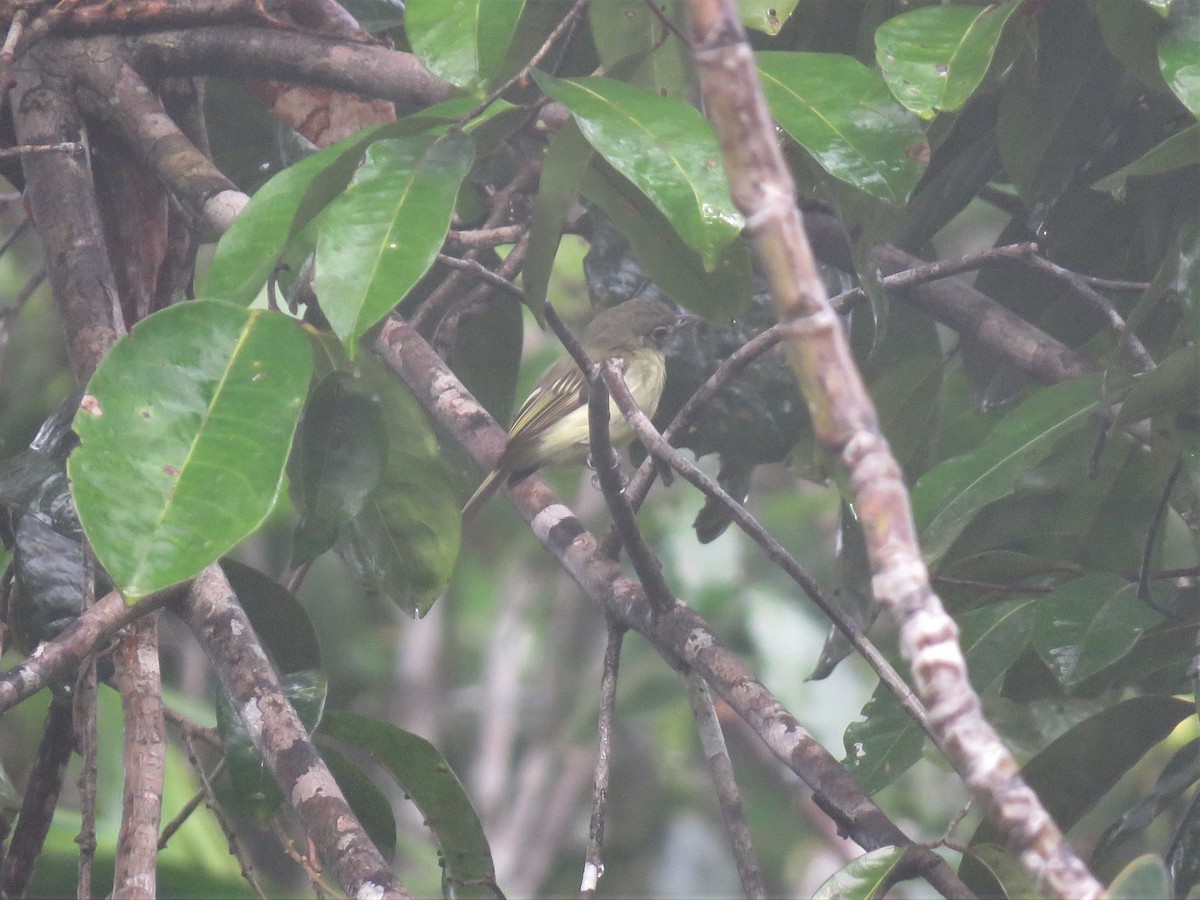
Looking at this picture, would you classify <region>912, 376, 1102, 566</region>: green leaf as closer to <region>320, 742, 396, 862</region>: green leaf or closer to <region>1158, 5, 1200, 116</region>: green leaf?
<region>1158, 5, 1200, 116</region>: green leaf

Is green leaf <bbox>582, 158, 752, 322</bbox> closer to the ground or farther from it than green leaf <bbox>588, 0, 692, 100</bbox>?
closer to the ground

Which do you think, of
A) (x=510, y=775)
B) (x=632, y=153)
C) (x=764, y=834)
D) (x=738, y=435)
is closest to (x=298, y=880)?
(x=510, y=775)

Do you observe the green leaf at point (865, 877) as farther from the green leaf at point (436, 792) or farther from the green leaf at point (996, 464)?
the green leaf at point (436, 792)

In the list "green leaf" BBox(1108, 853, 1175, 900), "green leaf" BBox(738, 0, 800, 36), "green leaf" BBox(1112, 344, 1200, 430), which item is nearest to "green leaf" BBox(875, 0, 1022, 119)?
Answer: "green leaf" BBox(738, 0, 800, 36)

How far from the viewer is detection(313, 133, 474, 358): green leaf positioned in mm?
1339

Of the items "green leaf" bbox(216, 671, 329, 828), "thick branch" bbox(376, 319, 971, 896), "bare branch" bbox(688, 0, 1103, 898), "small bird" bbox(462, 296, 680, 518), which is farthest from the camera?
"small bird" bbox(462, 296, 680, 518)

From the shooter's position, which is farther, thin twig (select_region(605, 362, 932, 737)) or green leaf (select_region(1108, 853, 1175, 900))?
thin twig (select_region(605, 362, 932, 737))

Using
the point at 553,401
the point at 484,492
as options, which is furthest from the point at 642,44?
the point at 553,401

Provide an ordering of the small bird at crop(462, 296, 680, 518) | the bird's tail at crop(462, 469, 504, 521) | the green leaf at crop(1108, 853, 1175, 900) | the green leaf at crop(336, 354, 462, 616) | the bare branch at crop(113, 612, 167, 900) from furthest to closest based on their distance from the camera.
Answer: the small bird at crop(462, 296, 680, 518), the bird's tail at crop(462, 469, 504, 521), the green leaf at crop(336, 354, 462, 616), the bare branch at crop(113, 612, 167, 900), the green leaf at crop(1108, 853, 1175, 900)

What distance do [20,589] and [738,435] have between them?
1446 millimetres

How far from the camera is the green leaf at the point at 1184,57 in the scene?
61.3 inches

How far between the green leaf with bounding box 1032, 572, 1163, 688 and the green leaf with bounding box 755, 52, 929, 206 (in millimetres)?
696

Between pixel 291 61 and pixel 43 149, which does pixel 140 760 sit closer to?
pixel 43 149

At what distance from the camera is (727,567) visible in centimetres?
511
